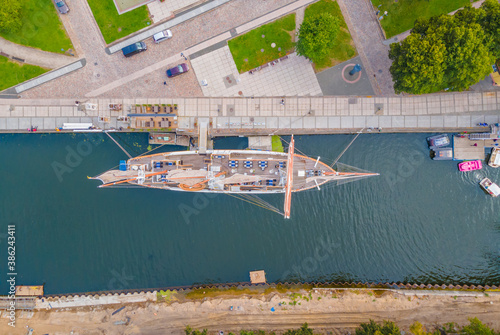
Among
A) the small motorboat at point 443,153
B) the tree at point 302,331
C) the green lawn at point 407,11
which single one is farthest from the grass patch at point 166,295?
the green lawn at point 407,11

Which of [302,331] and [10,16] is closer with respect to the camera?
[302,331]

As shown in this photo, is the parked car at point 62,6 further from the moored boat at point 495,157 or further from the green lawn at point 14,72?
the moored boat at point 495,157

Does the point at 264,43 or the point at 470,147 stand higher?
the point at 264,43

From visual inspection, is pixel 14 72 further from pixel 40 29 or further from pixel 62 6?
pixel 62 6

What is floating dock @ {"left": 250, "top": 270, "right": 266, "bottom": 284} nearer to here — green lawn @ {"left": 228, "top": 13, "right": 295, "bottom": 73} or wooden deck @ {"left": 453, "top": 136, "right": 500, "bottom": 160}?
green lawn @ {"left": 228, "top": 13, "right": 295, "bottom": 73}

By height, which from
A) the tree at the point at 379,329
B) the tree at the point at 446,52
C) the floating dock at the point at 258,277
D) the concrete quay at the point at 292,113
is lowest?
the tree at the point at 379,329

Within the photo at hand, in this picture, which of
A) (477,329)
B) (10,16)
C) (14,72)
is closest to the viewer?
(477,329)

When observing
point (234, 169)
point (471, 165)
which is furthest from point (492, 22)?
point (234, 169)
